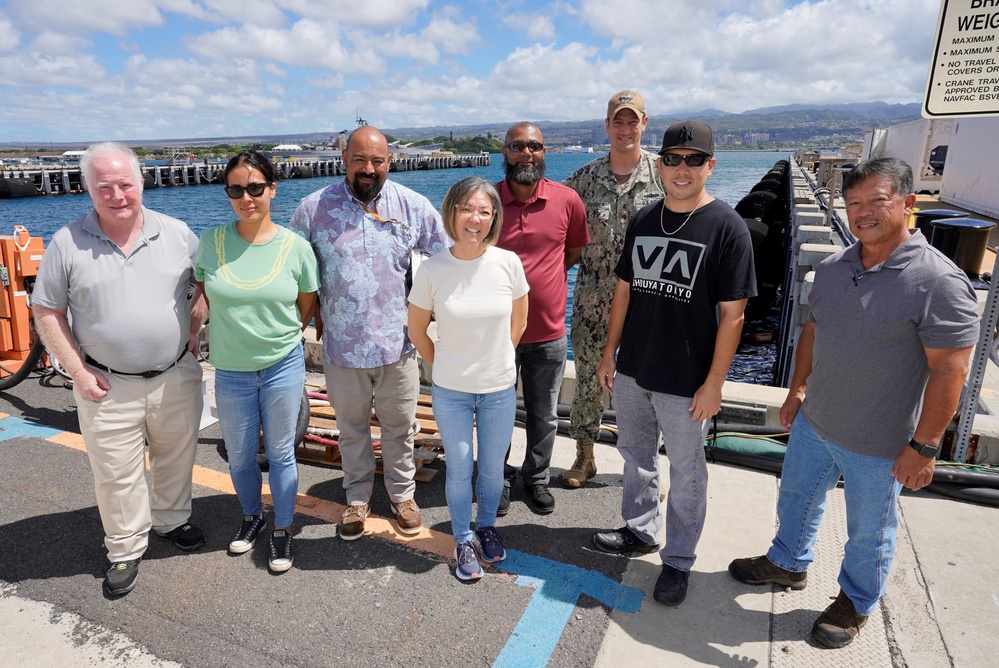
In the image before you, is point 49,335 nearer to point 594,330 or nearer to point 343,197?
point 343,197

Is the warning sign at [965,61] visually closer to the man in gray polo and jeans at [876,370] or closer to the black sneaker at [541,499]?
the man in gray polo and jeans at [876,370]

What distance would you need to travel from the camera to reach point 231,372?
3254 mm

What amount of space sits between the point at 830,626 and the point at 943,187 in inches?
885

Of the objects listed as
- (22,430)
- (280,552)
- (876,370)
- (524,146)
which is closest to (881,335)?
(876,370)

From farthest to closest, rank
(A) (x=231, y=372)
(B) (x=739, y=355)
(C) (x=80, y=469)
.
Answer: (B) (x=739, y=355) → (C) (x=80, y=469) → (A) (x=231, y=372)

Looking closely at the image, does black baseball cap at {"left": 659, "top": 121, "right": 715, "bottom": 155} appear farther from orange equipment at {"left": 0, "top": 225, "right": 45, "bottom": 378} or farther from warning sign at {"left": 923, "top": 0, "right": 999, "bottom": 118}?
orange equipment at {"left": 0, "top": 225, "right": 45, "bottom": 378}

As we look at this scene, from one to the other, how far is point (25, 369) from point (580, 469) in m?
5.29

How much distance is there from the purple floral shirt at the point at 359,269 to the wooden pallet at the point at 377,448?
0.92m

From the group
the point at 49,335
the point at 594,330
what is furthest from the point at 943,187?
the point at 49,335

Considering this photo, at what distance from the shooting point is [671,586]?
3121 millimetres

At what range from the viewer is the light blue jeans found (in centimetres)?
309

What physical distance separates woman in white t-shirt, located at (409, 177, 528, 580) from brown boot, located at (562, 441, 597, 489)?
99 centimetres

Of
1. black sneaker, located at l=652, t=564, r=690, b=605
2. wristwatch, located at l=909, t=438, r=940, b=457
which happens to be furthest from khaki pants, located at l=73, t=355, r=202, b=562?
wristwatch, located at l=909, t=438, r=940, b=457

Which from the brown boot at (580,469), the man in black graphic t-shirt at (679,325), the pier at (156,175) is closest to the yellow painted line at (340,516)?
the brown boot at (580,469)
